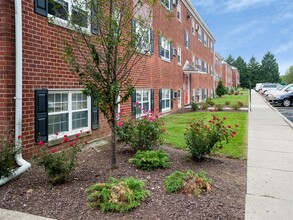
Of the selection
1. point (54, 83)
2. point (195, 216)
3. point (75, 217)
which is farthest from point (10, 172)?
point (195, 216)

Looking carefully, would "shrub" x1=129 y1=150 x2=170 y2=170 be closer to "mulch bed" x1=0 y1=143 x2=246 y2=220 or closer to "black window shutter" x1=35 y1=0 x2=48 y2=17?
"mulch bed" x1=0 y1=143 x2=246 y2=220

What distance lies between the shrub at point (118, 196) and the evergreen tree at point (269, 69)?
10632 cm

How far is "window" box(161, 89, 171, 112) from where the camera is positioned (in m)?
15.4

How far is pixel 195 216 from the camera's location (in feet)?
11.5

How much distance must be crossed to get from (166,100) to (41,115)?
422 inches

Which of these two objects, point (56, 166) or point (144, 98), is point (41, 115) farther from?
point (144, 98)

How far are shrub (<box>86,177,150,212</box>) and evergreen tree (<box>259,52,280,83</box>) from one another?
349 ft

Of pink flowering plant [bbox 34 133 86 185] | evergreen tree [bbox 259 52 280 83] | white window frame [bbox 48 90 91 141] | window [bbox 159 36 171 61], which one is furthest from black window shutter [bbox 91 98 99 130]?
evergreen tree [bbox 259 52 280 83]

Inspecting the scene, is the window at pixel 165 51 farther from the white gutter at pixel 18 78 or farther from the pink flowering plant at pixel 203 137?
the white gutter at pixel 18 78

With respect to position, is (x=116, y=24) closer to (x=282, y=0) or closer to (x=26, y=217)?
(x=26, y=217)

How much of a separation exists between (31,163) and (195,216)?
3748 mm

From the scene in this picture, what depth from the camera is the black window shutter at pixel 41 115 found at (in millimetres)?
5914

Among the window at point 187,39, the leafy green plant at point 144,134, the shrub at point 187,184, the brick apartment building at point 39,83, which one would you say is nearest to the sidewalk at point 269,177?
the shrub at point 187,184

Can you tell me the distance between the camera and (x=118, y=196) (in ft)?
12.3
